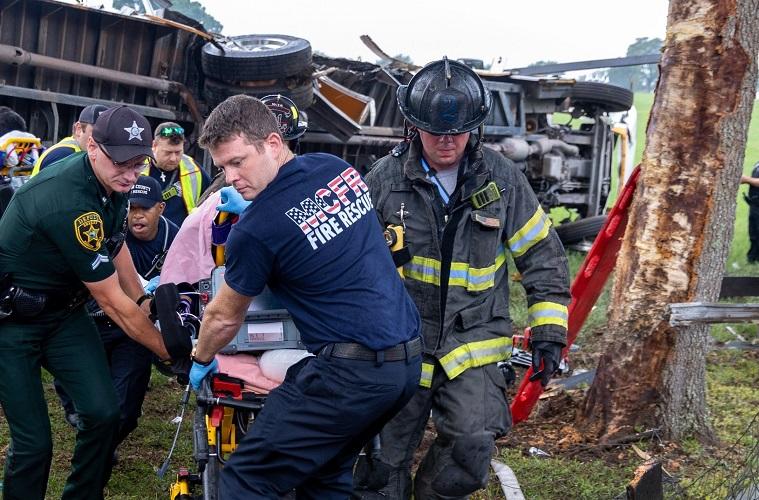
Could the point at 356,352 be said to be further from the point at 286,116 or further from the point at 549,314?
the point at 286,116

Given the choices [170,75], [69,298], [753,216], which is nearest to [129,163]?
[69,298]

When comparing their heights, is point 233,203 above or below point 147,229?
above

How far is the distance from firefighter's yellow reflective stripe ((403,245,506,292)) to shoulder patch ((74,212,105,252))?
1250 mm

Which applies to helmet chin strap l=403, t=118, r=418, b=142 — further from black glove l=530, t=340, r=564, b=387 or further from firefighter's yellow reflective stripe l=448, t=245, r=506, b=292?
black glove l=530, t=340, r=564, b=387

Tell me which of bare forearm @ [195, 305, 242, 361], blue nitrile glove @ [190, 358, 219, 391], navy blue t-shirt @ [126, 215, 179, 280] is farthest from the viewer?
navy blue t-shirt @ [126, 215, 179, 280]

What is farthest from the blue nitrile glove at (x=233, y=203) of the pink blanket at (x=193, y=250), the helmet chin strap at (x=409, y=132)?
the helmet chin strap at (x=409, y=132)

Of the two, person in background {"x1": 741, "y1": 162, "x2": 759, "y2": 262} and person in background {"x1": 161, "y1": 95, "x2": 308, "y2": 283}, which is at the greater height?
person in background {"x1": 161, "y1": 95, "x2": 308, "y2": 283}

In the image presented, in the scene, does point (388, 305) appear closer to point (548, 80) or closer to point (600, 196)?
point (548, 80)

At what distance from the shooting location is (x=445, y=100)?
3.79 m

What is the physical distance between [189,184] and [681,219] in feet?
9.56

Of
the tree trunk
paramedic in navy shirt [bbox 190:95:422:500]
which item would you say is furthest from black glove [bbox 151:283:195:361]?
the tree trunk

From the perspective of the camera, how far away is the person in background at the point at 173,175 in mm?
5480

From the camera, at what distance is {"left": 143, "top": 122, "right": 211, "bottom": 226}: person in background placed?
548 cm

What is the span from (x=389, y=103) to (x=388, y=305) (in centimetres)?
750
